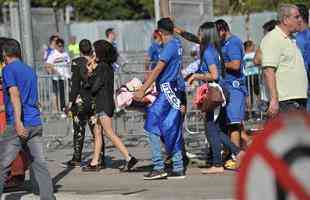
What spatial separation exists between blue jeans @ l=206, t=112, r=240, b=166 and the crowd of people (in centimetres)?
1

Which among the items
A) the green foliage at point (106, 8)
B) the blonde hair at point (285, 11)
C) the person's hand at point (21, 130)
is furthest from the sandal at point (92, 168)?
the green foliage at point (106, 8)

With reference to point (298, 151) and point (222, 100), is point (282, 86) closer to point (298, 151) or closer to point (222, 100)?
point (222, 100)

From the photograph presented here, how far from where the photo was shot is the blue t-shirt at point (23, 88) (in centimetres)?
793

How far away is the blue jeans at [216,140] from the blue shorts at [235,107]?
11.8 inches

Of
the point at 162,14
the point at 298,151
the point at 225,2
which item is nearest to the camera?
the point at 298,151

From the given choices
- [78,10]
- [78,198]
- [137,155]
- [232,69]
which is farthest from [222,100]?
[78,10]

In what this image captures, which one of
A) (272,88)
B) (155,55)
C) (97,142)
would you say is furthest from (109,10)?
(272,88)

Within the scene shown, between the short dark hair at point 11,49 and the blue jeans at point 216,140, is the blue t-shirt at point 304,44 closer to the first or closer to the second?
the blue jeans at point 216,140

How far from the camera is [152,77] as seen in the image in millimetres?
9250

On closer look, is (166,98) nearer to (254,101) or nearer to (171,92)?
(171,92)

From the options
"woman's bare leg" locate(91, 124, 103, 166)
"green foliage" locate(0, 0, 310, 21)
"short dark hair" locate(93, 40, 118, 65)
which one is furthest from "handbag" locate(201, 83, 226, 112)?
"green foliage" locate(0, 0, 310, 21)

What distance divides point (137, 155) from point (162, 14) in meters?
2.35

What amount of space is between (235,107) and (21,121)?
320 cm

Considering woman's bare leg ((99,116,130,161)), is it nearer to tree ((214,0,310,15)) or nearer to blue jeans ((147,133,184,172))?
blue jeans ((147,133,184,172))
